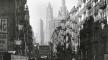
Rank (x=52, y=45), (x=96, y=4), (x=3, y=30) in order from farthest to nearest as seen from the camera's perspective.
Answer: (x=52, y=45), (x=96, y=4), (x=3, y=30)

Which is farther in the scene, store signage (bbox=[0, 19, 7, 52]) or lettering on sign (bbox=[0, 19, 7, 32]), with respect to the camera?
lettering on sign (bbox=[0, 19, 7, 32])

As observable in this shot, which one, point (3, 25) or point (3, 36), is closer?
point (3, 36)

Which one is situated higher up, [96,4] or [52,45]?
[96,4]

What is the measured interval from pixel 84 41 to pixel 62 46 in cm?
4451

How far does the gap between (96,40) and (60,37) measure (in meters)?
71.0

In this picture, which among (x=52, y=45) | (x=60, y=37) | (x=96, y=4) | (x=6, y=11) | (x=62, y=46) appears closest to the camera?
(x=6, y=11)

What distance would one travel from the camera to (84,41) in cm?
8162

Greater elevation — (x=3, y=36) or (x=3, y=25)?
(x=3, y=25)

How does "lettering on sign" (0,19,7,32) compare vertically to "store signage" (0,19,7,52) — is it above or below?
above

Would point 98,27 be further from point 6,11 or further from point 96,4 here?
point 6,11

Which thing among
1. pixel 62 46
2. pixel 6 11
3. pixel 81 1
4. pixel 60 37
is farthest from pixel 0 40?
pixel 60 37

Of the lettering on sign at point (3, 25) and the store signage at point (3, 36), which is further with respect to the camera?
the lettering on sign at point (3, 25)

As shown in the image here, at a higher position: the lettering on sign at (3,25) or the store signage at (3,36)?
the lettering on sign at (3,25)

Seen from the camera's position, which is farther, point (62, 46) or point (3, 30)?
point (62, 46)
